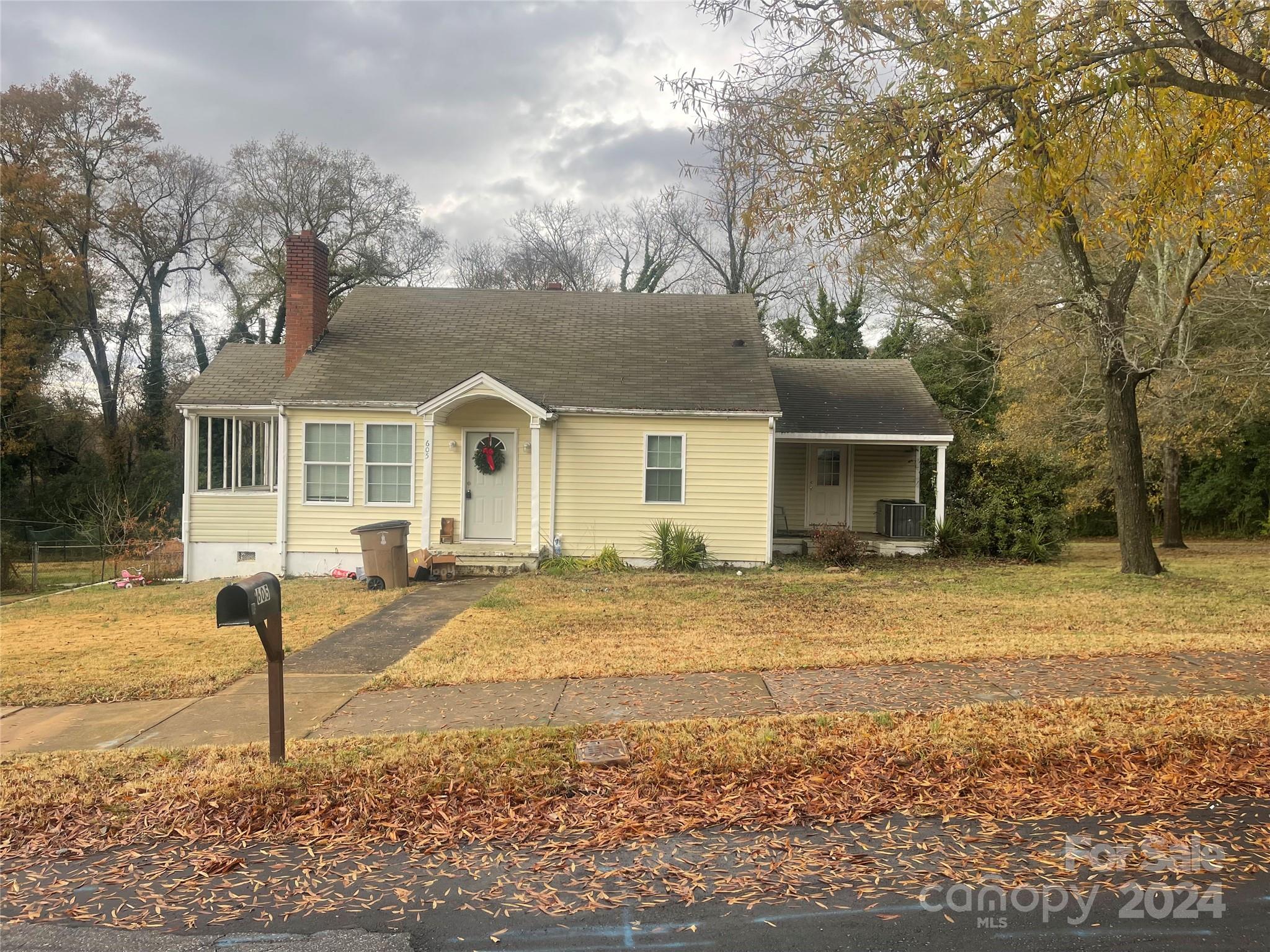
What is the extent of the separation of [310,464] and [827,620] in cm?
1067

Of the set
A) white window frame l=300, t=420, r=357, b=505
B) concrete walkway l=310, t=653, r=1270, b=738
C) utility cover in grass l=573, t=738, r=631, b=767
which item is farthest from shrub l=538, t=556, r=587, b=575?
utility cover in grass l=573, t=738, r=631, b=767

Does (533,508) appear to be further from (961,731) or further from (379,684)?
(961,731)

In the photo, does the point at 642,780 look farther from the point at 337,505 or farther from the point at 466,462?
the point at 337,505

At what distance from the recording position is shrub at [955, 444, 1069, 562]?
17.7 metres

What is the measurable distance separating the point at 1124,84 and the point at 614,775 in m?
6.00

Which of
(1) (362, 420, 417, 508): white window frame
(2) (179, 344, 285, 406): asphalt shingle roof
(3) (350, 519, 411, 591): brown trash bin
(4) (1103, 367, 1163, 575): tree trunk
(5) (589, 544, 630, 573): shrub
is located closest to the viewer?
(3) (350, 519, 411, 591): brown trash bin

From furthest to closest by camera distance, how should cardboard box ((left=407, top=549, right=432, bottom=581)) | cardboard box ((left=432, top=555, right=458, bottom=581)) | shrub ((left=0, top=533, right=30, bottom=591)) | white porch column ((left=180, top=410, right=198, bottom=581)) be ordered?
shrub ((left=0, top=533, right=30, bottom=591)) < white porch column ((left=180, top=410, right=198, bottom=581)) < cardboard box ((left=432, top=555, right=458, bottom=581)) < cardboard box ((left=407, top=549, right=432, bottom=581))

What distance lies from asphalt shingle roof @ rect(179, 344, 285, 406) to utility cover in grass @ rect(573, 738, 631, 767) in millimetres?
13383

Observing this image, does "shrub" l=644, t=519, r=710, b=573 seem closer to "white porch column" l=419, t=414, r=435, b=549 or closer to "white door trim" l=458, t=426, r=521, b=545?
"white door trim" l=458, t=426, r=521, b=545

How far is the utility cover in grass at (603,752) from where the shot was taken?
5176 mm

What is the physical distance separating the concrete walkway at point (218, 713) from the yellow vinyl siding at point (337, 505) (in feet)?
23.2

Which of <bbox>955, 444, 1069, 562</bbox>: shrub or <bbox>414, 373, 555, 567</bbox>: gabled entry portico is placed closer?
<bbox>414, 373, 555, 567</bbox>: gabled entry portico

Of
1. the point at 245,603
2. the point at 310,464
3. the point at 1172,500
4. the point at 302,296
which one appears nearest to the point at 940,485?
the point at 1172,500

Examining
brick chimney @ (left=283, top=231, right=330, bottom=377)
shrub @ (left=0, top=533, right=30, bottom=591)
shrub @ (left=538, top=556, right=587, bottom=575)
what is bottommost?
shrub @ (left=0, top=533, right=30, bottom=591)
